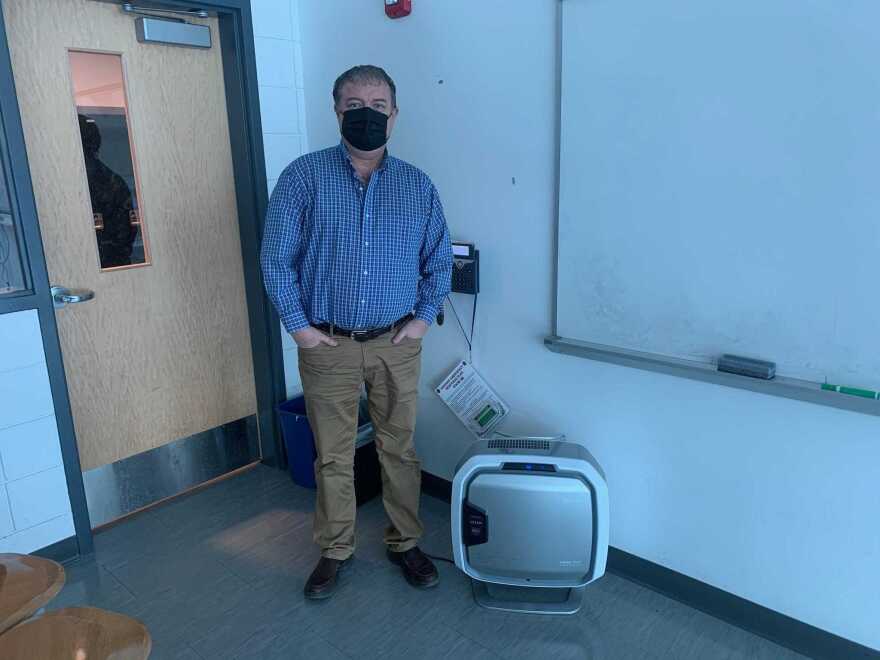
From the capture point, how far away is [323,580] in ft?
7.07

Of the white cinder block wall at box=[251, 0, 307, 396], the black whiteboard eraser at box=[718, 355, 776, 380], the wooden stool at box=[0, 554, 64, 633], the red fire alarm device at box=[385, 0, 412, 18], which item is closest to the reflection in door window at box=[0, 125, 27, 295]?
the white cinder block wall at box=[251, 0, 307, 396]

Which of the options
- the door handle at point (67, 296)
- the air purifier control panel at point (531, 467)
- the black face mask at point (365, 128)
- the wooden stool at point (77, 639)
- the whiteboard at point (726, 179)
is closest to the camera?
the wooden stool at point (77, 639)

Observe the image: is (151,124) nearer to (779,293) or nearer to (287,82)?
(287,82)

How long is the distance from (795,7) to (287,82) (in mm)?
1982

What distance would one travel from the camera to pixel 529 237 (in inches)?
86.7

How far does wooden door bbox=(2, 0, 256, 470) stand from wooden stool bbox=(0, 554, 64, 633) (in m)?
1.42

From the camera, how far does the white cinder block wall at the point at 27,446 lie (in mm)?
2129

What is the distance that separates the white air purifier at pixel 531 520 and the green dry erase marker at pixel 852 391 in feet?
2.17

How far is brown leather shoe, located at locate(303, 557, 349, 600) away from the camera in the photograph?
213 centimetres

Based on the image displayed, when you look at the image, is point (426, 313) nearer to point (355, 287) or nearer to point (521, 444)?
point (355, 287)

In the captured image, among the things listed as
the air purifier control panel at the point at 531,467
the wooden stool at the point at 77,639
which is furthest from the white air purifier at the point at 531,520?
the wooden stool at the point at 77,639

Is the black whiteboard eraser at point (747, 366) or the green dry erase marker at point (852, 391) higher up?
the black whiteboard eraser at point (747, 366)

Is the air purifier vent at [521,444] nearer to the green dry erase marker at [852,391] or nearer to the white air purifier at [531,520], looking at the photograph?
the white air purifier at [531,520]

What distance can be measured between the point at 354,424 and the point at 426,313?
1.47 feet
